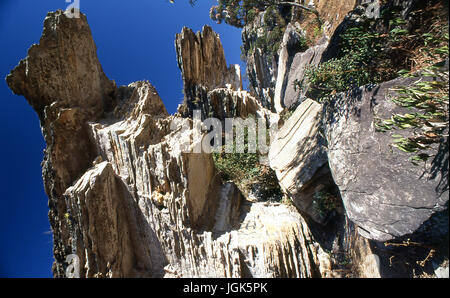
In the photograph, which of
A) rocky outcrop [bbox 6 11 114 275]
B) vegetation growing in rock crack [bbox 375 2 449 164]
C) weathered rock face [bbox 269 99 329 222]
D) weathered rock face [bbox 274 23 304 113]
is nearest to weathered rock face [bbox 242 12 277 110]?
weathered rock face [bbox 274 23 304 113]

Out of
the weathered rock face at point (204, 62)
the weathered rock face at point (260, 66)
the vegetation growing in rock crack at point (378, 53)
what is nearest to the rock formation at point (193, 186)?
the vegetation growing in rock crack at point (378, 53)

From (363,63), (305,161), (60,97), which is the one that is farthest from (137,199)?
(363,63)

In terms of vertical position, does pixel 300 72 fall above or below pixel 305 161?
above

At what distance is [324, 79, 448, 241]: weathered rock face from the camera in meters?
3.48

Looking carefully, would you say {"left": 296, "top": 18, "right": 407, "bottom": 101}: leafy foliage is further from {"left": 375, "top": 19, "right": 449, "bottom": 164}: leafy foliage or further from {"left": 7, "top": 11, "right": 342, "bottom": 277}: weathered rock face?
{"left": 7, "top": 11, "right": 342, "bottom": 277}: weathered rock face

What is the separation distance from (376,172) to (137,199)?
6228mm

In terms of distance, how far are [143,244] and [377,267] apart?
6270 millimetres

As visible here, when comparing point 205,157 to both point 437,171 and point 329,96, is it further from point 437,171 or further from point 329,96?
point 437,171

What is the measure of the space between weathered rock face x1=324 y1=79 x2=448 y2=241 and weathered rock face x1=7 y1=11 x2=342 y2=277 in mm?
2400

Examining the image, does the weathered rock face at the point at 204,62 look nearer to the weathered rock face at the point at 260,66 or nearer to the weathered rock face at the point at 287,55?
the weathered rock face at the point at 260,66

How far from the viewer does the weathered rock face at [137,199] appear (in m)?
5.83

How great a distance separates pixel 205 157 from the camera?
7.05 metres

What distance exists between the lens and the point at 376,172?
4090mm

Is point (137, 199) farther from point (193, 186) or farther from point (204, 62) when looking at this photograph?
point (204, 62)
